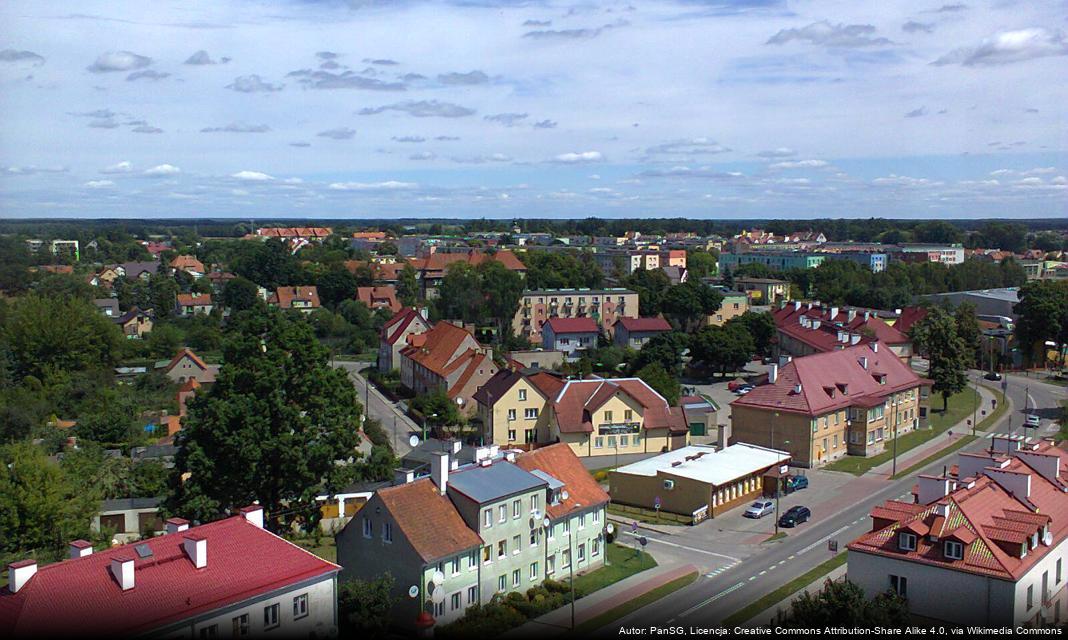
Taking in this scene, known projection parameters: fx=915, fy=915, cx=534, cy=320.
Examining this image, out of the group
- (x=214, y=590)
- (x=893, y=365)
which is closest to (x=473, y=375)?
(x=893, y=365)

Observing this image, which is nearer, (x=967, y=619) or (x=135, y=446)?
(x=967, y=619)

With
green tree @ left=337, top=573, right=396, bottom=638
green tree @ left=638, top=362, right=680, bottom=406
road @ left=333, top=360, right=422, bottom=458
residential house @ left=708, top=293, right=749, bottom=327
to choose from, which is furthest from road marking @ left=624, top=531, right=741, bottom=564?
residential house @ left=708, top=293, right=749, bottom=327

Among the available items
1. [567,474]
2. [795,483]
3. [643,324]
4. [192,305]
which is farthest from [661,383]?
[192,305]

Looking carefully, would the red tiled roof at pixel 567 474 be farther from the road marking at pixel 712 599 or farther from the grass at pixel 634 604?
the road marking at pixel 712 599

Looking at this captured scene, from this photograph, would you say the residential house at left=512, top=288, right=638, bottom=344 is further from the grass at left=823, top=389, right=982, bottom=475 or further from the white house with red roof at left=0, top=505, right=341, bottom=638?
the white house with red roof at left=0, top=505, right=341, bottom=638

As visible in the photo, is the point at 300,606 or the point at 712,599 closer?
the point at 300,606

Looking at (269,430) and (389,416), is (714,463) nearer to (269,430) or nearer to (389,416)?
(269,430)

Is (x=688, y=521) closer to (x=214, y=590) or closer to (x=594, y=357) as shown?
(x=214, y=590)
